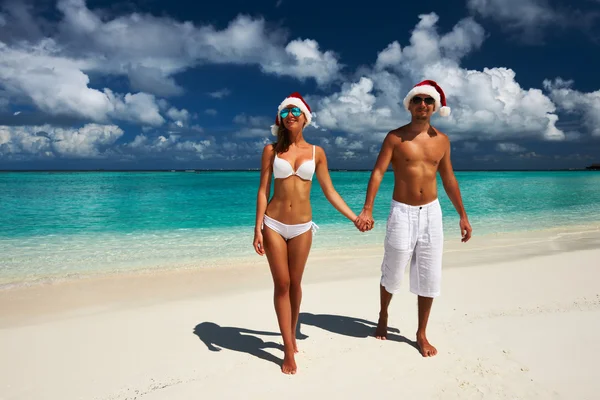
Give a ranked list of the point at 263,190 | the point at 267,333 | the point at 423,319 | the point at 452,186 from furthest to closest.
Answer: the point at 267,333 → the point at 452,186 → the point at 423,319 → the point at 263,190

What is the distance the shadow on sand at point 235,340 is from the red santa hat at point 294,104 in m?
2.38

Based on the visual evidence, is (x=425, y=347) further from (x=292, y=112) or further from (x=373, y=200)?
(x=292, y=112)

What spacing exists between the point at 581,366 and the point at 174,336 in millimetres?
4350

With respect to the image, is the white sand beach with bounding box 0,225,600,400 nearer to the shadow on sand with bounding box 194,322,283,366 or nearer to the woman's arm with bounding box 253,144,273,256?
the shadow on sand with bounding box 194,322,283,366

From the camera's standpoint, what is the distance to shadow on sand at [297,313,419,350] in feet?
14.9

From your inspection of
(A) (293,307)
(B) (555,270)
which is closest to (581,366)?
(A) (293,307)

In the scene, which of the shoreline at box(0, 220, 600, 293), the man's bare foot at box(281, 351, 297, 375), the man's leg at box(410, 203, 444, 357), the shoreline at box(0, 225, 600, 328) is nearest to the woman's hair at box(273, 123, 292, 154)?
the man's leg at box(410, 203, 444, 357)

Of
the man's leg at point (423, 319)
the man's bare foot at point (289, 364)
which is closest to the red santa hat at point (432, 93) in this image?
the man's leg at point (423, 319)

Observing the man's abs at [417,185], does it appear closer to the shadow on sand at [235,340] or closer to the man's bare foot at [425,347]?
the man's bare foot at [425,347]

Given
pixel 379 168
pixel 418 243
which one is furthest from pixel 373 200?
pixel 418 243

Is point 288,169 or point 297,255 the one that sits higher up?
point 288,169

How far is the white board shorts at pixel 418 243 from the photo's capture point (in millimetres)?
3951

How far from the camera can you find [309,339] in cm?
445

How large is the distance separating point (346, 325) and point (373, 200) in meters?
1.92
